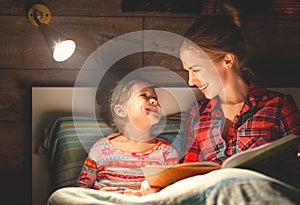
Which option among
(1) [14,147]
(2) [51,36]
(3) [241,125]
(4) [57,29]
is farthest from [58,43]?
(3) [241,125]

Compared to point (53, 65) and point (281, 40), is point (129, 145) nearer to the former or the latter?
point (53, 65)

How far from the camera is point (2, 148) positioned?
245cm

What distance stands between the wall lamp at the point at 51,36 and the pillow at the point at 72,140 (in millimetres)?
303

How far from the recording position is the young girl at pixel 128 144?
2.30 m

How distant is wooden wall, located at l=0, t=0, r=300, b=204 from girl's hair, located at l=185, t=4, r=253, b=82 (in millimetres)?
47

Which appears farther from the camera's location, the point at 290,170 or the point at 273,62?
the point at 273,62

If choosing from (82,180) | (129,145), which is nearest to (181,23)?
(129,145)

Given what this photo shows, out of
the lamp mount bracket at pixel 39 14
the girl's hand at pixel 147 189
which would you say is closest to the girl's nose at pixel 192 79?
the girl's hand at pixel 147 189

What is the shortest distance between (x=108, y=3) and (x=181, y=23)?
0.35 metres

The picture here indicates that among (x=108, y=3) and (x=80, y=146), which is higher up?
(x=108, y=3)

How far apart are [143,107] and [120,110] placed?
0.10 metres

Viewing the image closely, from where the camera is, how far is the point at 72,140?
2.32 metres

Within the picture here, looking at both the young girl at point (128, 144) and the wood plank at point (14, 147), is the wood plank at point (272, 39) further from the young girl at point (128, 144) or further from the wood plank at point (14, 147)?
the wood plank at point (14, 147)

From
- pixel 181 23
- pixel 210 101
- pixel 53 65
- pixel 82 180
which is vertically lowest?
pixel 82 180
